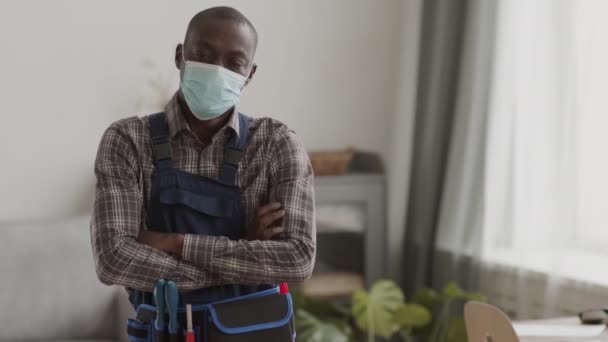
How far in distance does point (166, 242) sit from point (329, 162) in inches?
82.3

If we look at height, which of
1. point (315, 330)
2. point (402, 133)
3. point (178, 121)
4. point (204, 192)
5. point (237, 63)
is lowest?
point (315, 330)

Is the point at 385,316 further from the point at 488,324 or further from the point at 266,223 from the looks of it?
the point at 266,223

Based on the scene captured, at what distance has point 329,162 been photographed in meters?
3.58

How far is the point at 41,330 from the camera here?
2.97 meters

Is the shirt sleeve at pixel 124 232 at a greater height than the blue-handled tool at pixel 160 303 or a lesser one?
greater

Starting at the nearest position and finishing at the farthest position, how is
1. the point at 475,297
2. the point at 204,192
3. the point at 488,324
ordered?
the point at 204,192 < the point at 488,324 < the point at 475,297

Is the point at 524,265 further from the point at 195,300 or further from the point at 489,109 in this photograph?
the point at 195,300

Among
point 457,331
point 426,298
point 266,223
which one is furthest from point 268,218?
point 426,298

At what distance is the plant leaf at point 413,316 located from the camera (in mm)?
3297

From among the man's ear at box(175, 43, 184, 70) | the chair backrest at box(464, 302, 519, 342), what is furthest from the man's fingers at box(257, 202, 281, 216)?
the chair backrest at box(464, 302, 519, 342)

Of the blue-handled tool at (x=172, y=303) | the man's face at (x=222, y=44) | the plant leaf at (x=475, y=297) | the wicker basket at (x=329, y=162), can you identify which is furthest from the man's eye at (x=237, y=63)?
the wicker basket at (x=329, y=162)

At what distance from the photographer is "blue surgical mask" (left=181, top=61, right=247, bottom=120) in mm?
1532

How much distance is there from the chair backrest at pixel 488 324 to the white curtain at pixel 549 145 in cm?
100

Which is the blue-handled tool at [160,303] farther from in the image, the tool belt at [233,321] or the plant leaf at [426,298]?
the plant leaf at [426,298]
